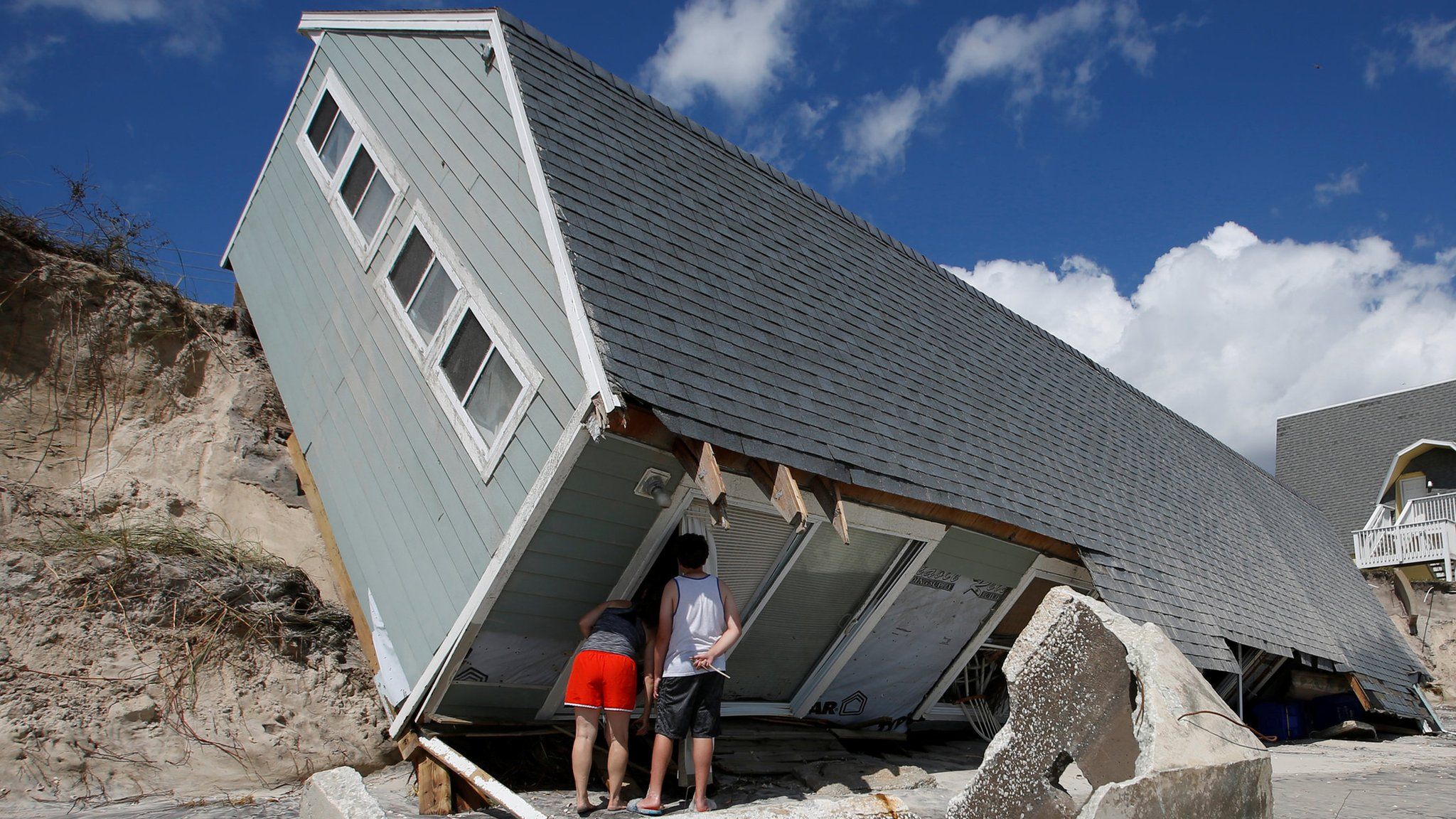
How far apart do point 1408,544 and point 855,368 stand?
25364 mm

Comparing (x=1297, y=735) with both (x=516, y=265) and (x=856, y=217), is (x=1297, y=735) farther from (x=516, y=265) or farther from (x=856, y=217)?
(x=516, y=265)

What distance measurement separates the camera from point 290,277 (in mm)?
9000

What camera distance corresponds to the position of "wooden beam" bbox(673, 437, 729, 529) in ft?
15.8

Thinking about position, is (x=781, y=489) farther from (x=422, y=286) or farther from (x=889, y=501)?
(x=422, y=286)

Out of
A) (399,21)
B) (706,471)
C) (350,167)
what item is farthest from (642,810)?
(399,21)

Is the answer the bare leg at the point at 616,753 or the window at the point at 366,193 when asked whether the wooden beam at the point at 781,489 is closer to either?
the bare leg at the point at 616,753

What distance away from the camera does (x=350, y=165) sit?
27.1ft

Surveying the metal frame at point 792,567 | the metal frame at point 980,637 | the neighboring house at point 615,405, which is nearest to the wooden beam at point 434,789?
the neighboring house at point 615,405

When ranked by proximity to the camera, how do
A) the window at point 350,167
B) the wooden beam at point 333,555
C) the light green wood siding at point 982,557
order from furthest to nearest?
1. the window at point 350,167
2. the light green wood siding at point 982,557
3. the wooden beam at point 333,555

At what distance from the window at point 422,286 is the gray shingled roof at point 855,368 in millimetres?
1286

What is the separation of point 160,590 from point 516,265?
352 centimetres

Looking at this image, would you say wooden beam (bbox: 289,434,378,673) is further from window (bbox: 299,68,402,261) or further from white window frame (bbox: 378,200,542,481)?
window (bbox: 299,68,402,261)

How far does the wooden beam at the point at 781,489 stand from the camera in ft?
16.8

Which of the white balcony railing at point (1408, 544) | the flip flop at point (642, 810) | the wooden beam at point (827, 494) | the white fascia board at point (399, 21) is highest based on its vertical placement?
the white balcony railing at point (1408, 544)
